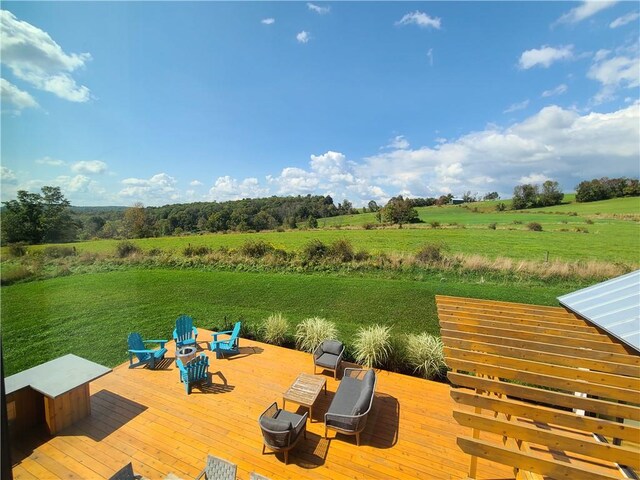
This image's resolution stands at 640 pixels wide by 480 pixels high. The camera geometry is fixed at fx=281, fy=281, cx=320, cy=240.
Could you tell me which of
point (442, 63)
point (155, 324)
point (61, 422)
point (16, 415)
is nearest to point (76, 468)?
point (61, 422)

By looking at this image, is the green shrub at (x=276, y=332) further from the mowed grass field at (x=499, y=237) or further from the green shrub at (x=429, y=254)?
the green shrub at (x=429, y=254)

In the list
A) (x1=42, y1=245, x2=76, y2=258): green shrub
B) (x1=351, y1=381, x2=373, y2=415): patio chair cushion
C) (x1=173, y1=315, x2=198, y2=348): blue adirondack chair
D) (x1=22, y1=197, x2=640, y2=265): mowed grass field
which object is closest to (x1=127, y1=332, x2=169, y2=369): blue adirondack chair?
(x1=173, y1=315, x2=198, y2=348): blue adirondack chair

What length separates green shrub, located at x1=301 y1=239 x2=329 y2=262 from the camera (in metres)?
15.1

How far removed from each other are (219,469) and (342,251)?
12071 mm

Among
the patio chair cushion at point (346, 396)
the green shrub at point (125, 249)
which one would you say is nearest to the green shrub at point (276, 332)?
the patio chair cushion at point (346, 396)

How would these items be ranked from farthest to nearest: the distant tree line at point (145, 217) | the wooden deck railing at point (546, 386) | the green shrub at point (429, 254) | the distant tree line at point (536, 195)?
the distant tree line at point (536, 195) < the green shrub at point (429, 254) < the distant tree line at point (145, 217) < the wooden deck railing at point (546, 386)

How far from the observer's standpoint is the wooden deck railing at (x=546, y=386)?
1.98 metres

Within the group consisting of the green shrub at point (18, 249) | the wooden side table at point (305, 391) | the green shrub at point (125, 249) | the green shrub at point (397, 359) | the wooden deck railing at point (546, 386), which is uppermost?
the green shrub at point (18, 249)

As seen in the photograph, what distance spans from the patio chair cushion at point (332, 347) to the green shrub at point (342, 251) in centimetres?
822

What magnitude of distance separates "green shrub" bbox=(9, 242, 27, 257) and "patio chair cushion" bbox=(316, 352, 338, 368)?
17.3 feet

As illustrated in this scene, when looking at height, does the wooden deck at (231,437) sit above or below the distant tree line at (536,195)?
below

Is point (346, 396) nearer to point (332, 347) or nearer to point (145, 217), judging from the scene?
point (332, 347)

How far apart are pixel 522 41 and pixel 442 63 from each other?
5.91ft

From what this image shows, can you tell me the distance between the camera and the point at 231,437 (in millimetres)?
4469
